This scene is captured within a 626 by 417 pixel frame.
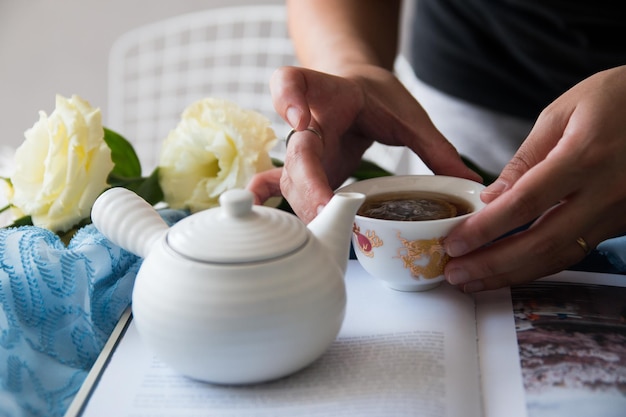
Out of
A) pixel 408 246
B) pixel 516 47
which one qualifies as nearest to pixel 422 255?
pixel 408 246

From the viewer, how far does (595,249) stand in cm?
77

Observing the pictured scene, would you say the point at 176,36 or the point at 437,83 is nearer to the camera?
the point at 437,83

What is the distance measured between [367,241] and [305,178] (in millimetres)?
88

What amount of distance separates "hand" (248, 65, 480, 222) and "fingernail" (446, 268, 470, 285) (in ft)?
→ 0.45

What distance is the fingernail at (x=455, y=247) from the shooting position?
2.10 feet

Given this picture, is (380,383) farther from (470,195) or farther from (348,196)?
(470,195)

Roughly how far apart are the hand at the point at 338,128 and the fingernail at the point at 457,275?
14 centimetres

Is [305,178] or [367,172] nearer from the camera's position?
[305,178]

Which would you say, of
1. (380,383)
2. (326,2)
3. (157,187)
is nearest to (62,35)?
(326,2)

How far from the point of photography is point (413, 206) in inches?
27.5

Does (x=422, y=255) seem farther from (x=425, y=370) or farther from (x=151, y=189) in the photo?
(x=151, y=189)

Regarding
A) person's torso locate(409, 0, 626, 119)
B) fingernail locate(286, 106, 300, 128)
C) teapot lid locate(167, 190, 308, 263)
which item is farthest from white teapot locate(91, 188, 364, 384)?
person's torso locate(409, 0, 626, 119)

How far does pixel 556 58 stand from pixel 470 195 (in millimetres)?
531

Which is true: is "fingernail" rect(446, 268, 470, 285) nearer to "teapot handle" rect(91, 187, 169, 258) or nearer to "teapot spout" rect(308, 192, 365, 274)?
"teapot spout" rect(308, 192, 365, 274)
